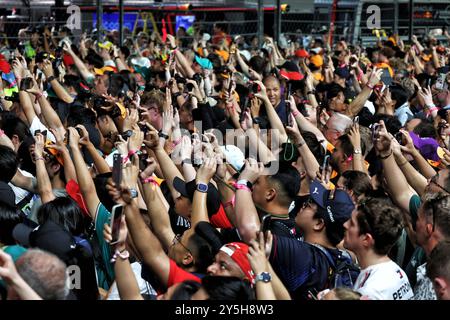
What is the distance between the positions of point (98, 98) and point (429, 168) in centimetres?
370

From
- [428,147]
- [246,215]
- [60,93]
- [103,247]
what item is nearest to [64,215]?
[103,247]

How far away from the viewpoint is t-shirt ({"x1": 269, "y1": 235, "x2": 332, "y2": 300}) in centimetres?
496

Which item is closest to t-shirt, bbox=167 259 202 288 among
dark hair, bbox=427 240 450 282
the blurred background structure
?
dark hair, bbox=427 240 450 282

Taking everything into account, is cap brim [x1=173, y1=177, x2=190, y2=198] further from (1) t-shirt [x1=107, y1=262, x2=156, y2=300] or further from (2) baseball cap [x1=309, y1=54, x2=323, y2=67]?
(2) baseball cap [x1=309, y1=54, x2=323, y2=67]

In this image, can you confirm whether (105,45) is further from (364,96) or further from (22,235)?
(22,235)

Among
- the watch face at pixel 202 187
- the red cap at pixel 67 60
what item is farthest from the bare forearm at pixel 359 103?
the red cap at pixel 67 60

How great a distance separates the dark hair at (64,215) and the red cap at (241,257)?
124cm

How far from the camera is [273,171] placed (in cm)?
626

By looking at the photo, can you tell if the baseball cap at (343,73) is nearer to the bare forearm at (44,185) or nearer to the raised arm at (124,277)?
the bare forearm at (44,185)

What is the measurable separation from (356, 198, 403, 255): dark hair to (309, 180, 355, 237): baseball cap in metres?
0.54

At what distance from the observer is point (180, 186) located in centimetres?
609

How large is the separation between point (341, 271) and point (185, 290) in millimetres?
1345

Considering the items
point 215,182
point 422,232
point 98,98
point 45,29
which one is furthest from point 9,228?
point 45,29
